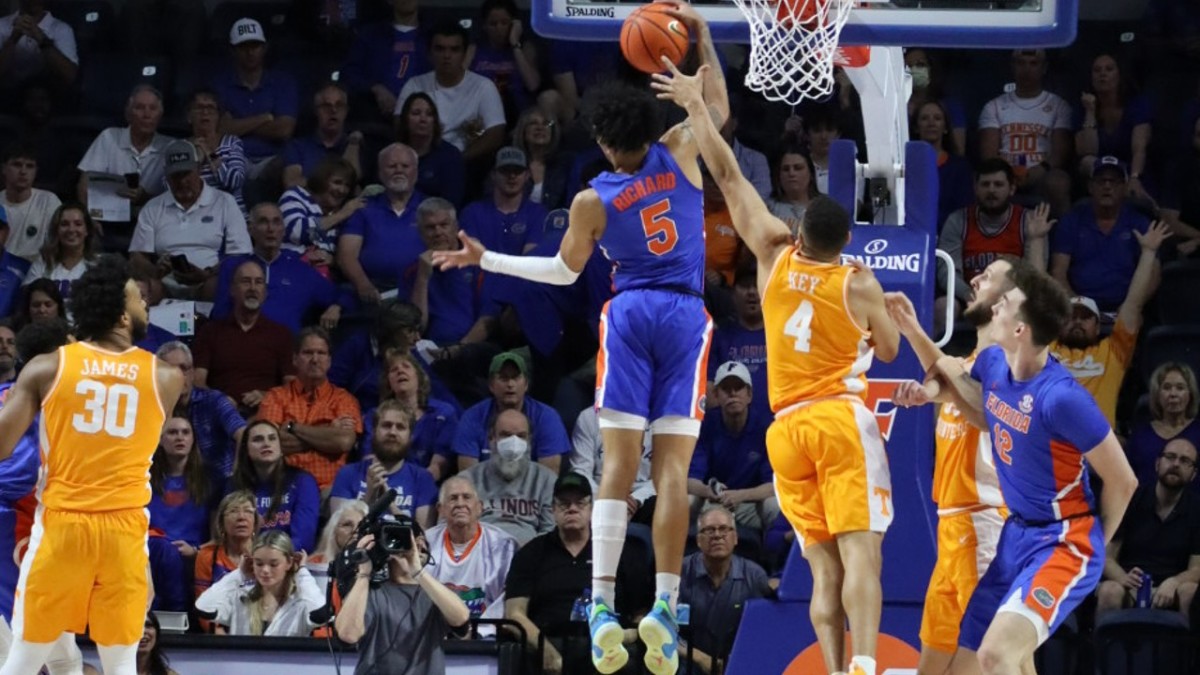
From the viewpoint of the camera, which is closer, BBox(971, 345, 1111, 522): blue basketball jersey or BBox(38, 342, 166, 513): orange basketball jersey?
BBox(971, 345, 1111, 522): blue basketball jersey

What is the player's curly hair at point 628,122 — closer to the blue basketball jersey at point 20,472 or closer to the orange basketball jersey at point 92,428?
the orange basketball jersey at point 92,428

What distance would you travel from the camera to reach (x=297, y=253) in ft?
45.3

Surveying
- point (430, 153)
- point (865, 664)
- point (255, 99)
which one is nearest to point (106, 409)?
point (865, 664)

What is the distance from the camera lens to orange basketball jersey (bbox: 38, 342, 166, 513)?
29.8 feet

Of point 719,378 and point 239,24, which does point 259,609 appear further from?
point 239,24

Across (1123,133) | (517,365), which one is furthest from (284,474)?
(1123,133)

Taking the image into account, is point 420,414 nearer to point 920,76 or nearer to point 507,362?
point 507,362

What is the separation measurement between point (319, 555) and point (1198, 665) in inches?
184

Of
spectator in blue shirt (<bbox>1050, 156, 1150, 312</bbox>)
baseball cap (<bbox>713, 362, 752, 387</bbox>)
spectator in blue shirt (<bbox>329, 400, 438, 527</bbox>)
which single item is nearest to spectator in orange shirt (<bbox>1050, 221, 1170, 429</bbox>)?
spectator in blue shirt (<bbox>1050, 156, 1150, 312</bbox>)

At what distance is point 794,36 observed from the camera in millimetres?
8859

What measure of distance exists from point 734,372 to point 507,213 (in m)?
2.24

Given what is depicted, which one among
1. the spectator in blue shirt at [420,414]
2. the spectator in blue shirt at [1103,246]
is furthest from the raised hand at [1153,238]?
the spectator in blue shirt at [420,414]

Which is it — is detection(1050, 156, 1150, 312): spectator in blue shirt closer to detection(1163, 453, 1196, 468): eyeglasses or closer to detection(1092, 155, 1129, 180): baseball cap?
detection(1092, 155, 1129, 180): baseball cap

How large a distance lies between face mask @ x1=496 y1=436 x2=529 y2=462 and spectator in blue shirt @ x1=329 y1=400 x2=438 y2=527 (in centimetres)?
46
